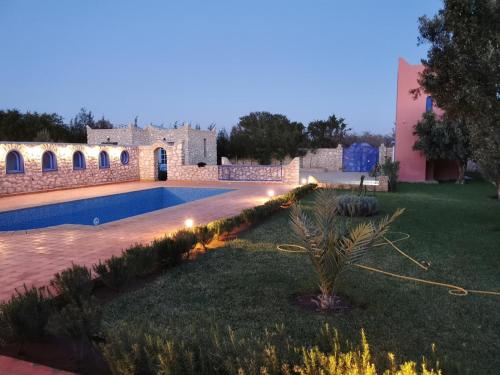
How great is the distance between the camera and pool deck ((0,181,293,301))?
5289 mm

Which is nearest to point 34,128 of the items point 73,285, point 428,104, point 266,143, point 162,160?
point 162,160

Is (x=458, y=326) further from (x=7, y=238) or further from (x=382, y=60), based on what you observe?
(x=382, y=60)

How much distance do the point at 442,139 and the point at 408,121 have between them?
248 cm

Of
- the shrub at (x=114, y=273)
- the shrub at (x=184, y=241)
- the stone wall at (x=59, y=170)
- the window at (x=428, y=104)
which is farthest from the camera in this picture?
the window at (x=428, y=104)

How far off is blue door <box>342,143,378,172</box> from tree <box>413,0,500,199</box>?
21.1 metres

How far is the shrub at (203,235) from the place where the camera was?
21.6 ft

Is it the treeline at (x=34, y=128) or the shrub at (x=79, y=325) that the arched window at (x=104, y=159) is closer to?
the treeline at (x=34, y=128)

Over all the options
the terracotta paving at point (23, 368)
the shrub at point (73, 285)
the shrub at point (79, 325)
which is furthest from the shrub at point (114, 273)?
the terracotta paving at point (23, 368)

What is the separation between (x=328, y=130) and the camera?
116ft

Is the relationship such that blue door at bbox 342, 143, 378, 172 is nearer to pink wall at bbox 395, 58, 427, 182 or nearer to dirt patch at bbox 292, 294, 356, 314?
pink wall at bbox 395, 58, 427, 182

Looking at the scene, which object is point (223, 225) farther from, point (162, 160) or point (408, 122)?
point (408, 122)

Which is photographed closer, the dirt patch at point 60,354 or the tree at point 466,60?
the dirt patch at point 60,354

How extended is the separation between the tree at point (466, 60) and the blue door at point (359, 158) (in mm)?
21114

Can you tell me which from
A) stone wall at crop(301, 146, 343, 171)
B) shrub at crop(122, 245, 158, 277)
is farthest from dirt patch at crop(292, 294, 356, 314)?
stone wall at crop(301, 146, 343, 171)
